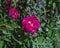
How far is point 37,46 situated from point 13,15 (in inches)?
13.9

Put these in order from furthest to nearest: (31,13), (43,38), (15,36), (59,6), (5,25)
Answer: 1. (59,6)
2. (31,13)
3. (43,38)
4. (15,36)
5. (5,25)

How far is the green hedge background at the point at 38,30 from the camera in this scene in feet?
5.07

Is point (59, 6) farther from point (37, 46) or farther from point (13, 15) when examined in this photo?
point (13, 15)

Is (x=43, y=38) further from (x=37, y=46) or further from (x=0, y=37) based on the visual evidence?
(x=0, y=37)

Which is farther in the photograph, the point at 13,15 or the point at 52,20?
the point at 52,20

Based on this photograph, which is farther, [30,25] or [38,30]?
[38,30]

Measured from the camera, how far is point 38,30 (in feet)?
6.07

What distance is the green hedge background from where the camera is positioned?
1545 mm

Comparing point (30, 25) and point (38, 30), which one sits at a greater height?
point (30, 25)

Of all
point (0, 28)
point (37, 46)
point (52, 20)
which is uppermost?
point (0, 28)

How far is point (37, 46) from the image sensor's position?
1.78 m

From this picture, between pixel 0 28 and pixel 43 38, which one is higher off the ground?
pixel 0 28

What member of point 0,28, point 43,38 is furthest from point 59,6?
point 0,28

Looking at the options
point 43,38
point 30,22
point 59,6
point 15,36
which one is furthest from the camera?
point 59,6
